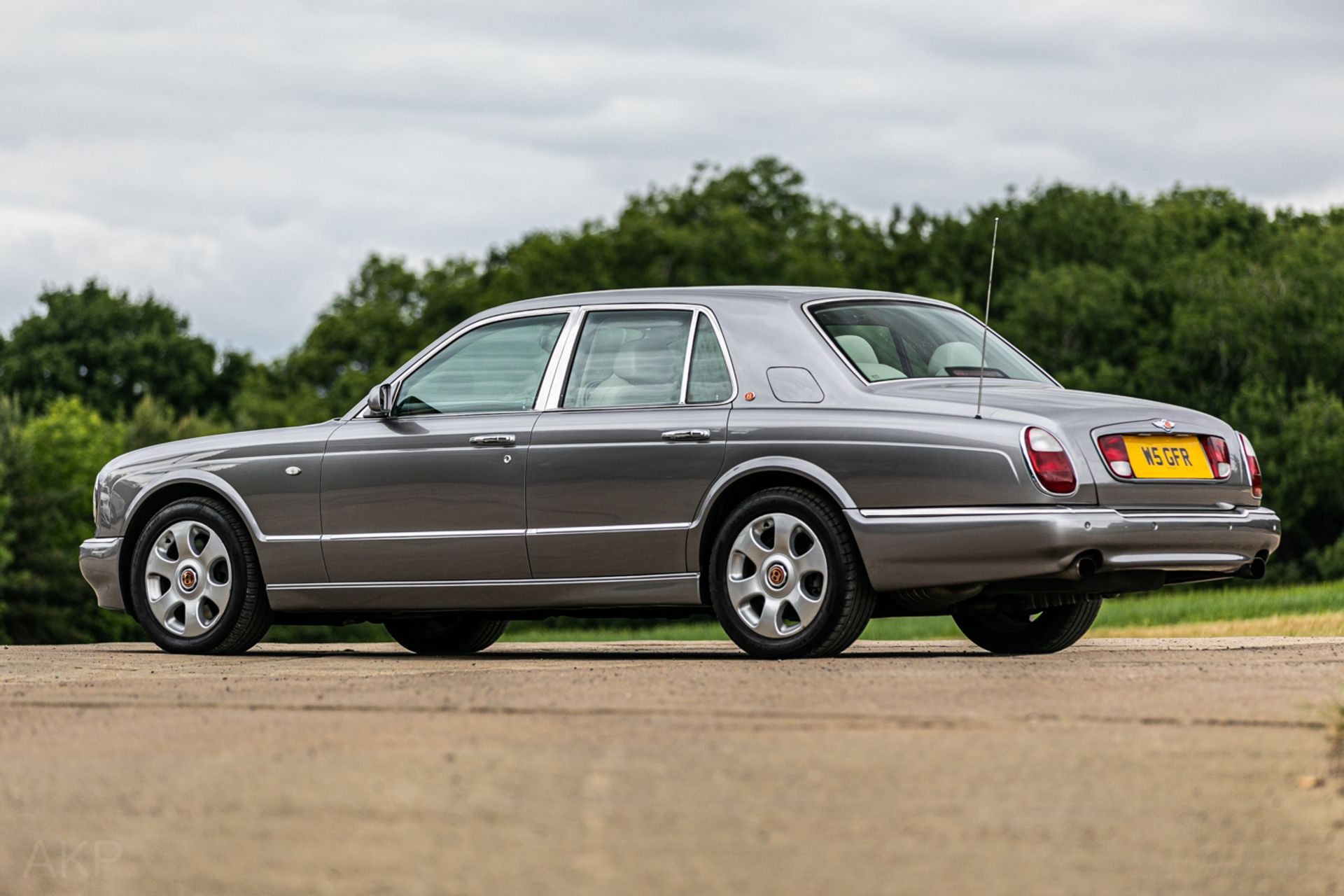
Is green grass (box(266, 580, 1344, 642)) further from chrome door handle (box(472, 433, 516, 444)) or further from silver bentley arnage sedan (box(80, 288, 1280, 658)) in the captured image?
chrome door handle (box(472, 433, 516, 444))

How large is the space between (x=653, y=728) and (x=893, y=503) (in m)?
2.62

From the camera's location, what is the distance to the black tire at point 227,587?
33.4ft

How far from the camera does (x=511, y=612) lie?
955 centimetres

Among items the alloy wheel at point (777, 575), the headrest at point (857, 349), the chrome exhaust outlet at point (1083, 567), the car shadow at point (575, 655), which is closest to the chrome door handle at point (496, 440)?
the car shadow at point (575, 655)

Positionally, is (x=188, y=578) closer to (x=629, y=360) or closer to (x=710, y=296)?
(x=629, y=360)

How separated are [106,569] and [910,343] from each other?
4.48 m

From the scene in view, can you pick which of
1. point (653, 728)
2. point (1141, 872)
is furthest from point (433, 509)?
point (1141, 872)

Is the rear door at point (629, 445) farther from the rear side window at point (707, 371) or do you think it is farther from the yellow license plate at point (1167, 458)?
the yellow license plate at point (1167, 458)

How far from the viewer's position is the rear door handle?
9320mm

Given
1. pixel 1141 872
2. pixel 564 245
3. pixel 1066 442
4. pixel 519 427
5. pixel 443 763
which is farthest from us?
pixel 564 245

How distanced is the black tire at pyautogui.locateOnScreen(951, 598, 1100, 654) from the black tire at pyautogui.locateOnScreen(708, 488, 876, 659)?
5.19ft

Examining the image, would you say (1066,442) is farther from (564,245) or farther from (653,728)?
(564,245)

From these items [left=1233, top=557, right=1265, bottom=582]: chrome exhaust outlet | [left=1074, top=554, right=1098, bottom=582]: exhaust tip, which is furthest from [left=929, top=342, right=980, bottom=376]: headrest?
[left=1233, top=557, right=1265, bottom=582]: chrome exhaust outlet

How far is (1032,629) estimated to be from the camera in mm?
10305
